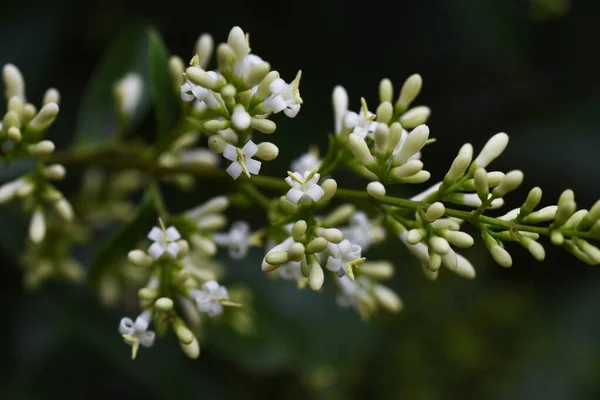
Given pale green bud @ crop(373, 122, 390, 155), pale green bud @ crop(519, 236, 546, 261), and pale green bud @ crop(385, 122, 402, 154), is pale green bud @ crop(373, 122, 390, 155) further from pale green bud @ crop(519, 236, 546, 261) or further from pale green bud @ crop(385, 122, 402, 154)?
pale green bud @ crop(519, 236, 546, 261)

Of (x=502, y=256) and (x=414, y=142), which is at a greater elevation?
(x=414, y=142)

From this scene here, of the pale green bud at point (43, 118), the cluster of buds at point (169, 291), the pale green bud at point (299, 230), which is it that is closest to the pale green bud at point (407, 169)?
the pale green bud at point (299, 230)

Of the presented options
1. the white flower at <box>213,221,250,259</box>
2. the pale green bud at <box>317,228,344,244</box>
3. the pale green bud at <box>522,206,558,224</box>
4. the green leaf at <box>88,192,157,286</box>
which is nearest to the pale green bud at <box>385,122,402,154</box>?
the pale green bud at <box>317,228,344,244</box>

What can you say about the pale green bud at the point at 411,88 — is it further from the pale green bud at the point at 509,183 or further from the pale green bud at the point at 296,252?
the pale green bud at the point at 296,252

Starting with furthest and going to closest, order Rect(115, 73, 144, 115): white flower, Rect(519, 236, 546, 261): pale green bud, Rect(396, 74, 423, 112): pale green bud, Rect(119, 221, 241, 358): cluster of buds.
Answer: Rect(115, 73, 144, 115): white flower < Rect(396, 74, 423, 112): pale green bud < Rect(119, 221, 241, 358): cluster of buds < Rect(519, 236, 546, 261): pale green bud

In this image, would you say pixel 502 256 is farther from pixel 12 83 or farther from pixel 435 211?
pixel 12 83

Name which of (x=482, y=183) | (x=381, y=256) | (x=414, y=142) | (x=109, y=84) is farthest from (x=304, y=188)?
(x=381, y=256)
